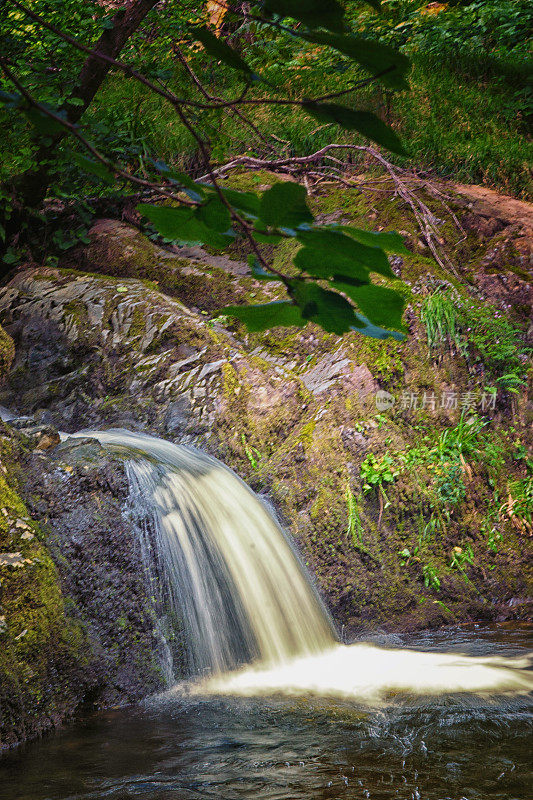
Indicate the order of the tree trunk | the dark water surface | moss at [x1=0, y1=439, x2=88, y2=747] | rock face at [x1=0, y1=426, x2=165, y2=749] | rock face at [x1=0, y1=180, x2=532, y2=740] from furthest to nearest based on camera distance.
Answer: the tree trunk → rock face at [x1=0, y1=180, x2=532, y2=740] → rock face at [x1=0, y1=426, x2=165, y2=749] → moss at [x1=0, y1=439, x2=88, y2=747] → the dark water surface

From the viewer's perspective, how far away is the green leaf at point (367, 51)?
615 millimetres

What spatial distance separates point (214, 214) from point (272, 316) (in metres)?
0.13

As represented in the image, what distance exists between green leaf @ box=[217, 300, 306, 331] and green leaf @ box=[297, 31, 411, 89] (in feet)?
0.78

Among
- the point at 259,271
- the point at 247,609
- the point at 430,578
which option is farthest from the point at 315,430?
the point at 259,271

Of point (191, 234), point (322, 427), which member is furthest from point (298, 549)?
point (191, 234)

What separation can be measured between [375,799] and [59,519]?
2158 mm

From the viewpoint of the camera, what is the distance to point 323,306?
0.70 m

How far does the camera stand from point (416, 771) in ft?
7.93

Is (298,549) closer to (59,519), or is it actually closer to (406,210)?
(59,519)

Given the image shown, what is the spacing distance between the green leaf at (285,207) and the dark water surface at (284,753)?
2.16 m

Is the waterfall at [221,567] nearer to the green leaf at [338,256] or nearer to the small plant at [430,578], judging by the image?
the small plant at [430,578]

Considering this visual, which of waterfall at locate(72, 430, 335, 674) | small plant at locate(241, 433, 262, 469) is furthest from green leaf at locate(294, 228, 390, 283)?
small plant at locate(241, 433, 262, 469)

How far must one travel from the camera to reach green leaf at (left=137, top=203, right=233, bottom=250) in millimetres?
686

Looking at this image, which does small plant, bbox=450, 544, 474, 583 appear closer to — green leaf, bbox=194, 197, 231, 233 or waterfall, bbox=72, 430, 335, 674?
waterfall, bbox=72, 430, 335, 674
